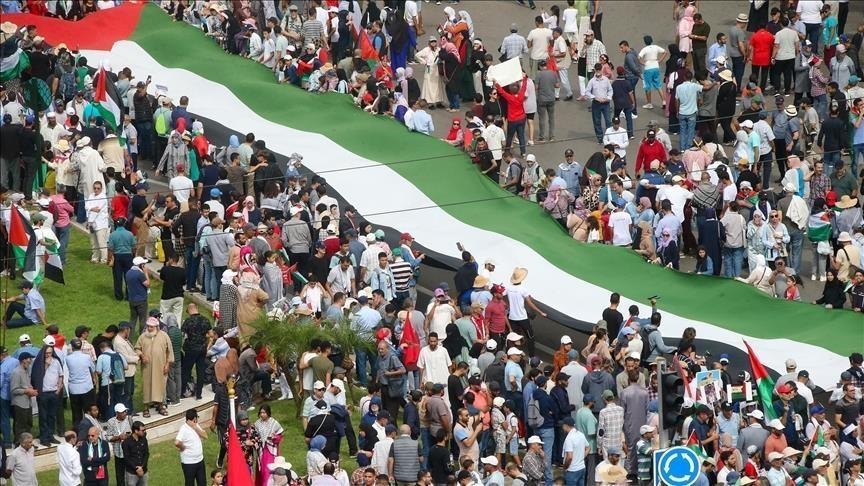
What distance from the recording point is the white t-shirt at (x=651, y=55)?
1409 inches

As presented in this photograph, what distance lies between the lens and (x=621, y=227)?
3009 cm

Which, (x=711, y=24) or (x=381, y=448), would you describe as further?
(x=711, y=24)

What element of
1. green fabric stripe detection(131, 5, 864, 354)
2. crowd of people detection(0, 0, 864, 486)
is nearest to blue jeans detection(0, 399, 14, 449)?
crowd of people detection(0, 0, 864, 486)

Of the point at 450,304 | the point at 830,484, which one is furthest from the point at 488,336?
the point at 830,484

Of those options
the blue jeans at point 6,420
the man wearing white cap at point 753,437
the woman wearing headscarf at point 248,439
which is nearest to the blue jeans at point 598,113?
the man wearing white cap at point 753,437

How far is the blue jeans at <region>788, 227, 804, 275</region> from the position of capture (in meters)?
30.5

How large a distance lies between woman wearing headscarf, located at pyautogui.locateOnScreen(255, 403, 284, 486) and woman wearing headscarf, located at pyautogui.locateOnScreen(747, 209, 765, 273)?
8725 mm

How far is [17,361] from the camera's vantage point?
→ 987 inches

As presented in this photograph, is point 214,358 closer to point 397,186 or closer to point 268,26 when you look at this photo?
point 397,186

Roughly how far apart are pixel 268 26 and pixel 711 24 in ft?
33.4

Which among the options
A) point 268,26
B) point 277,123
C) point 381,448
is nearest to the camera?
point 381,448

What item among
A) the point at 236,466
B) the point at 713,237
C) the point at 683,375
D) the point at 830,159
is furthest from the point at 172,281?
the point at 830,159

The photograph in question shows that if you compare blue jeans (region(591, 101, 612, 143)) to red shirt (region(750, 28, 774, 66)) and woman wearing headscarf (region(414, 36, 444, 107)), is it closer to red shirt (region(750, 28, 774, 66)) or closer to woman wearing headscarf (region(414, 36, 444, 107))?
woman wearing headscarf (region(414, 36, 444, 107))

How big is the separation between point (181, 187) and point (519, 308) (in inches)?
241
